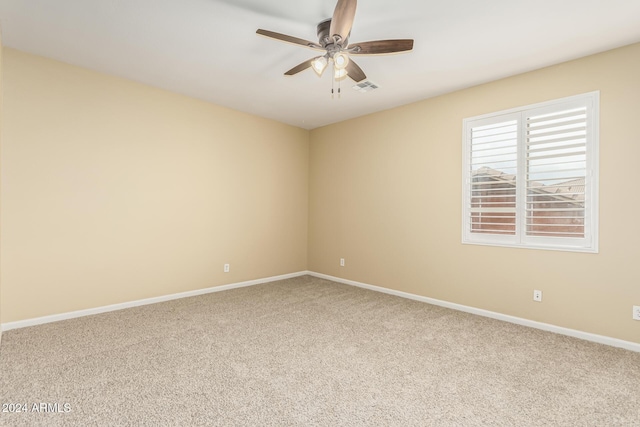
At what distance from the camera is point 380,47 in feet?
7.49

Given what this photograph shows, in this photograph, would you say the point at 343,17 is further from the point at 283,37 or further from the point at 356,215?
the point at 356,215

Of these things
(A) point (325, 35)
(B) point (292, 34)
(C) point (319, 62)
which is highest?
(B) point (292, 34)

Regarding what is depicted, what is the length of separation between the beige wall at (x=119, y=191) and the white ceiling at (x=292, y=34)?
1.23 ft

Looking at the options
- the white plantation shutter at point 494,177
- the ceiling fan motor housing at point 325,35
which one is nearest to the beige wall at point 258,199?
the white plantation shutter at point 494,177

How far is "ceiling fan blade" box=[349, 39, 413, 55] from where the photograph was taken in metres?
2.23

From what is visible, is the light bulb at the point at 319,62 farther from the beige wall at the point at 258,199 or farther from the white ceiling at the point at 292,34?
the beige wall at the point at 258,199

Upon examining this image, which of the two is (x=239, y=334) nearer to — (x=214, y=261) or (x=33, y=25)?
(x=214, y=261)

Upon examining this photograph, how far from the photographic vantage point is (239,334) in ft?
9.66

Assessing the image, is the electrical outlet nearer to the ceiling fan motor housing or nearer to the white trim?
the ceiling fan motor housing

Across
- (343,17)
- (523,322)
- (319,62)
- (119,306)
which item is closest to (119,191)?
(119,306)

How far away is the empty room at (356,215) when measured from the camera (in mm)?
2080

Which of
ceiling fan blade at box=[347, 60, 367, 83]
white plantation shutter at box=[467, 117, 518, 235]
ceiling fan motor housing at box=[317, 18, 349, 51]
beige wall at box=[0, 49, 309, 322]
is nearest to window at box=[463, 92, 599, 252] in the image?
white plantation shutter at box=[467, 117, 518, 235]

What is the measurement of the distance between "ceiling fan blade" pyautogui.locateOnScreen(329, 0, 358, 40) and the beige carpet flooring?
2322 millimetres

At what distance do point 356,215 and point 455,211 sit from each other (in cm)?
153
